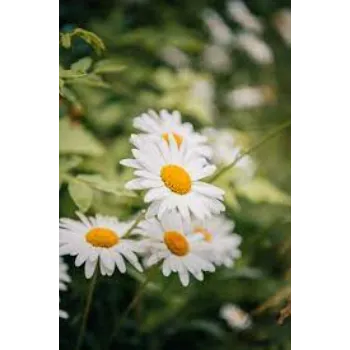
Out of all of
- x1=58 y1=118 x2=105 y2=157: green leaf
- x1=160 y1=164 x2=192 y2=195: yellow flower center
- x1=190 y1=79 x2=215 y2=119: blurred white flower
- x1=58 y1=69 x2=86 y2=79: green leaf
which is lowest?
x1=160 y1=164 x2=192 y2=195: yellow flower center

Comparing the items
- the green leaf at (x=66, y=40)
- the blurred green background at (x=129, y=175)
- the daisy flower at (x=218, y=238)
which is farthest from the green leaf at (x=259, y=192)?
the green leaf at (x=66, y=40)

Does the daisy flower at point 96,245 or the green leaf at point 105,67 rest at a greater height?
the green leaf at point 105,67

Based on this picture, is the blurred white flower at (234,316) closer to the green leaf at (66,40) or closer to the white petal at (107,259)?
the white petal at (107,259)

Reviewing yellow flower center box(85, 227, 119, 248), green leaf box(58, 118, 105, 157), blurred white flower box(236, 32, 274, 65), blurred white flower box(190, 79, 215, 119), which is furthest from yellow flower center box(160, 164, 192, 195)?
blurred white flower box(236, 32, 274, 65)

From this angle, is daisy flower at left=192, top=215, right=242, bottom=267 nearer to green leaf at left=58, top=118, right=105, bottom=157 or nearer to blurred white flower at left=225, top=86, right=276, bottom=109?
green leaf at left=58, top=118, right=105, bottom=157

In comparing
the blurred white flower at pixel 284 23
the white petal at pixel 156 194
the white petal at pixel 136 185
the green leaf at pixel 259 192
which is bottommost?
the white petal at pixel 156 194

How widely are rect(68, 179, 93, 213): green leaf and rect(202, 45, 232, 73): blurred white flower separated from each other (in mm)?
796

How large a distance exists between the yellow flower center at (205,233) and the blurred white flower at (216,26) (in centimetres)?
67

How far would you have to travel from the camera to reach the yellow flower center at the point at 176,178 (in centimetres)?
81

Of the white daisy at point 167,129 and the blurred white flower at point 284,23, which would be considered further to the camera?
the blurred white flower at point 284,23

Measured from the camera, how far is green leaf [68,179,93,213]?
2.93 ft

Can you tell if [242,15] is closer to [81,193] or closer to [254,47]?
[254,47]
